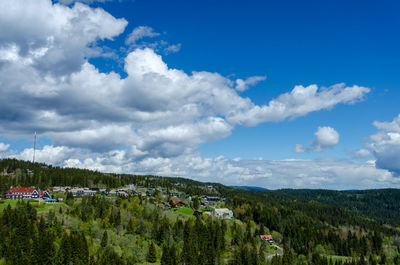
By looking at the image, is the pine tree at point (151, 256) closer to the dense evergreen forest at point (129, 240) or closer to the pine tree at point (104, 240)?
the dense evergreen forest at point (129, 240)

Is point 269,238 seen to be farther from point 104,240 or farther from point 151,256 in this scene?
point 104,240

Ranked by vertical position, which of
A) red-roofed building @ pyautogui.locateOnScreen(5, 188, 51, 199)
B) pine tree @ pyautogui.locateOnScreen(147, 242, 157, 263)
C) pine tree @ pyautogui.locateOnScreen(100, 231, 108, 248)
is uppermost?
red-roofed building @ pyautogui.locateOnScreen(5, 188, 51, 199)

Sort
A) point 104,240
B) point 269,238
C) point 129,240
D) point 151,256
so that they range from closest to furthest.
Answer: point 104,240, point 151,256, point 129,240, point 269,238

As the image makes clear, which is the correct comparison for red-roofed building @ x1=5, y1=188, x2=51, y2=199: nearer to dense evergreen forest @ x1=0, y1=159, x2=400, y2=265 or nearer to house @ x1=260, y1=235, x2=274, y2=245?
dense evergreen forest @ x1=0, y1=159, x2=400, y2=265

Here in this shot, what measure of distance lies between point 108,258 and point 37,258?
2151 cm

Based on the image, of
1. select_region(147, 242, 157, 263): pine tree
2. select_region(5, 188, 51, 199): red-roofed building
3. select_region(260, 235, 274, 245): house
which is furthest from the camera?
Answer: select_region(260, 235, 274, 245): house

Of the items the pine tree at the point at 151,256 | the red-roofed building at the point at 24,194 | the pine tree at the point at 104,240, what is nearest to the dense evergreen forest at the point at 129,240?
the pine tree at the point at 151,256

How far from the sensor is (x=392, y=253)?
19412 cm

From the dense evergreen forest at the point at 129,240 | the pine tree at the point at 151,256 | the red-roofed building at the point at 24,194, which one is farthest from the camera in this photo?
the red-roofed building at the point at 24,194

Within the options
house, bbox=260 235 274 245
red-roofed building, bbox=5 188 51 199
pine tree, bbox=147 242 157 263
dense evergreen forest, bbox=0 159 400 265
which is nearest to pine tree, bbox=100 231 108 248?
dense evergreen forest, bbox=0 159 400 265

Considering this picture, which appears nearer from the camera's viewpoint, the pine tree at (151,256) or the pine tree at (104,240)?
the pine tree at (104,240)

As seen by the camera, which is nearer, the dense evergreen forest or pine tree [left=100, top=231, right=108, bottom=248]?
the dense evergreen forest

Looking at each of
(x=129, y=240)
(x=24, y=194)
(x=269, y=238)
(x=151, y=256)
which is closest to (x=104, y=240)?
(x=129, y=240)

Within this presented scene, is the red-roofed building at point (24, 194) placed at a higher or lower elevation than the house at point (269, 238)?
higher
